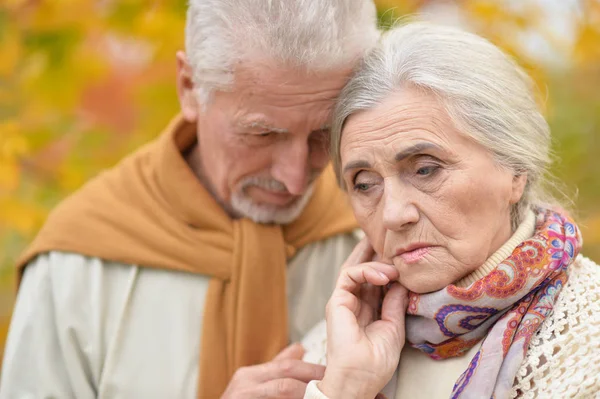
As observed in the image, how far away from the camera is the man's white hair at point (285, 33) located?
110 inches

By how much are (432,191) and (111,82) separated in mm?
2773

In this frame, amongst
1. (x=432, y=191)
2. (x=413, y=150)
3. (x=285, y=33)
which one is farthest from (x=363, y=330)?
(x=285, y=33)

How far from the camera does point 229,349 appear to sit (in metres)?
3.18

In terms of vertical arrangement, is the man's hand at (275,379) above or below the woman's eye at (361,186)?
below

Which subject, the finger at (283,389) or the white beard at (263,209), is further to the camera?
the white beard at (263,209)

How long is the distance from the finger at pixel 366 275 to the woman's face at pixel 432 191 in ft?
0.20

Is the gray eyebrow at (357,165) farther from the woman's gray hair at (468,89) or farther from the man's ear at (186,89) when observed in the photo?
the man's ear at (186,89)

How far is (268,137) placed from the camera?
3004 millimetres

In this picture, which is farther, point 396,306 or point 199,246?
point 199,246

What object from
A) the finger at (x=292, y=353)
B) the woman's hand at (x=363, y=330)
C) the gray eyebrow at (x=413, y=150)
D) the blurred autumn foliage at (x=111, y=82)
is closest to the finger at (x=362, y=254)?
the woman's hand at (x=363, y=330)

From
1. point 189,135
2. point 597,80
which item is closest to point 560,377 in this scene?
point 189,135

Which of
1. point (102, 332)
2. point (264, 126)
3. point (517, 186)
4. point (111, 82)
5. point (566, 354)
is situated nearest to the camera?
point (566, 354)

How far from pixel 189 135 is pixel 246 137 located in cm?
60

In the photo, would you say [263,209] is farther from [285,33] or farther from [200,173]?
[285,33]
